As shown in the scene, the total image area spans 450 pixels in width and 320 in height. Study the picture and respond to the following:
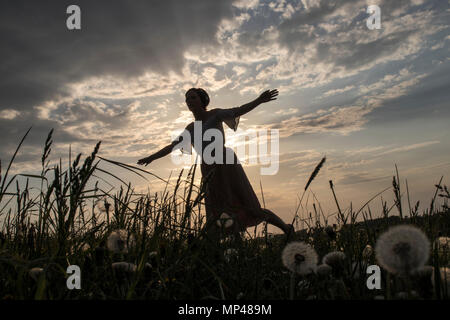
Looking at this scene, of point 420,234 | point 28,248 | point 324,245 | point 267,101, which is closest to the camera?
point 420,234

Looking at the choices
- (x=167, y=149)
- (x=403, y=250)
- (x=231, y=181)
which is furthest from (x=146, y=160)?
(x=403, y=250)

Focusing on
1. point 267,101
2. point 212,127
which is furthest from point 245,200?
point 267,101

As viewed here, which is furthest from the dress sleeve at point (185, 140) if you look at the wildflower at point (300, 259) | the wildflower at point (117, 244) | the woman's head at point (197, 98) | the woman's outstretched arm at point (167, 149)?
the wildflower at point (300, 259)

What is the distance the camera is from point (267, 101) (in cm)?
634

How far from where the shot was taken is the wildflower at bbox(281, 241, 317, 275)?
1700mm

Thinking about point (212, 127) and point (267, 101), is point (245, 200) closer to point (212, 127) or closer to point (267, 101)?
point (212, 127)

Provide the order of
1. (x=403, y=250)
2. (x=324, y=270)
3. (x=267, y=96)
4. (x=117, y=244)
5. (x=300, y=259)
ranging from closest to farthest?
(x=403, y=250) < (x=324, y=270) < (x=300, y=259) < (x=117, y=244) < (x=267, y=96)

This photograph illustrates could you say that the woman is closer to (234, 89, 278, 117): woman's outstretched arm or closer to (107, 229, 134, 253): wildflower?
(234, 89, 278, 117): woman's outstretched arm

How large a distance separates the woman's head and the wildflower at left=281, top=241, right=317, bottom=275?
6754 millimetres

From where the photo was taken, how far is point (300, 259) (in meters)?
1.67

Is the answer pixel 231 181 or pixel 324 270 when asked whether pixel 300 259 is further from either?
pixel 231 181

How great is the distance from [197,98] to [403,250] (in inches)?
291
